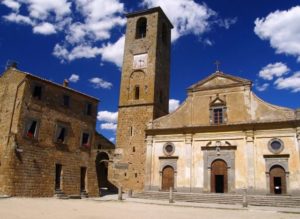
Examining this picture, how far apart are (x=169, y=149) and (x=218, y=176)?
14.8 ft

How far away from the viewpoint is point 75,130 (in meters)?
25.8

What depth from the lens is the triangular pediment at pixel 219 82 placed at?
2557 centimetres

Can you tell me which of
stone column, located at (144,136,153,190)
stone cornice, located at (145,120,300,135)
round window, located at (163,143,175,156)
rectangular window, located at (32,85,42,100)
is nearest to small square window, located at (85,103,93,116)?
rectangular window, located at (32,85,42,100)

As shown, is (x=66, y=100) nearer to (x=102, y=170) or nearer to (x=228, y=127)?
(x=102, y=170)

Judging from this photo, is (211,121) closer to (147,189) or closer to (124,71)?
(147,189)

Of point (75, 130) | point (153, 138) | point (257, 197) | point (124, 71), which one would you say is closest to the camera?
point (257, 197)

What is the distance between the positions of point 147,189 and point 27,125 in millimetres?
10647

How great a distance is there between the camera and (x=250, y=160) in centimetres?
2359

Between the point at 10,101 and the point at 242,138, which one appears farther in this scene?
the point at 242,138

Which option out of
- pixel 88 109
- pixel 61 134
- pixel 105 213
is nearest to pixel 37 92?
pixel 61 134

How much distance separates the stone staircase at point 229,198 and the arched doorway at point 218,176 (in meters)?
1.78

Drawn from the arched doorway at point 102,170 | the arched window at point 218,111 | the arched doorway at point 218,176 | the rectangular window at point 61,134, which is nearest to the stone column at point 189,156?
the arched doorway at point 218,176

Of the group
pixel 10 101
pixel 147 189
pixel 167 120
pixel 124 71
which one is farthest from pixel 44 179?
pixel 124 71

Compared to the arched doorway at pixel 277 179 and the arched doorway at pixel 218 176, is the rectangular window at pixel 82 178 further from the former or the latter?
the arched doorway at pixel 277 179
